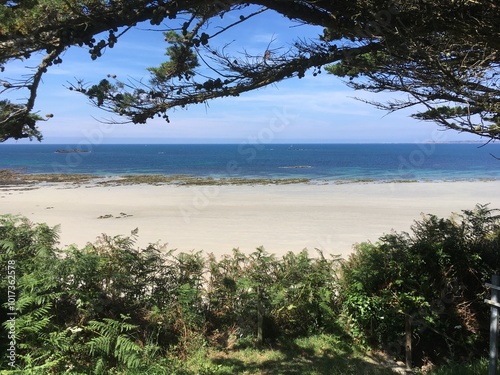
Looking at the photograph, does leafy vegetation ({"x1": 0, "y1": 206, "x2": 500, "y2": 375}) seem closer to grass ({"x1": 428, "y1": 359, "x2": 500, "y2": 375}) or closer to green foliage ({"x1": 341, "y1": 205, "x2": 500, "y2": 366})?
green foliage ({"x1": 341, "y1": 205, "x2": 500, "y2": 366})

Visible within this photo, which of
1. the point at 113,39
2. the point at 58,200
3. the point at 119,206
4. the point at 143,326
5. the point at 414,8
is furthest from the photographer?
the point at 58,200

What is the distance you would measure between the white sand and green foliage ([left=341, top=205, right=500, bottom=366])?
5.85m

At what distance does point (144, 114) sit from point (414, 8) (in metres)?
2.82

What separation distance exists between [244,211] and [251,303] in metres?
14.5

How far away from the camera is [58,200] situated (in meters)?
23.5

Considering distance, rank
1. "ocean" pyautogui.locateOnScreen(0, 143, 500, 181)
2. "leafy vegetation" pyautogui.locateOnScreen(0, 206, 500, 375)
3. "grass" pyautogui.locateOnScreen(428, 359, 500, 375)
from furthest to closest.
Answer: "ocean" pyautogui.locateOnScreen(0, 143, 500, 181) < "leafy vegetation" pyautogui.locateOnScreen(0, 206, 500, 375) < "grass" pyautogui.locateOnScreen(428, 359, 500, 375)

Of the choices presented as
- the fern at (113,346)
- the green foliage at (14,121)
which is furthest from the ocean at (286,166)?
the green foliage at (14,121)

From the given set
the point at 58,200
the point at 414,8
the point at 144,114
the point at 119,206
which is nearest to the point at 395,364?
the point at 414,8

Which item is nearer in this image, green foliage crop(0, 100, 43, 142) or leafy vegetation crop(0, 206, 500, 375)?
green foliage crop(0, 100, 43, 142)

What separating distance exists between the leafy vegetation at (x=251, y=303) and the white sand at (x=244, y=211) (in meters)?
5.37

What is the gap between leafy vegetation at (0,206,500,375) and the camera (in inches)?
144

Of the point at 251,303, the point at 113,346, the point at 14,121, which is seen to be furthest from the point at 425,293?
the point at 14,121

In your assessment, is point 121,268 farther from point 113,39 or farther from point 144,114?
point 113,39

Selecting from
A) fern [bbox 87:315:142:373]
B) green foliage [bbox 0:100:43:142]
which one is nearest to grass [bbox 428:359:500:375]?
fern [bbox 87:315:142:373]
